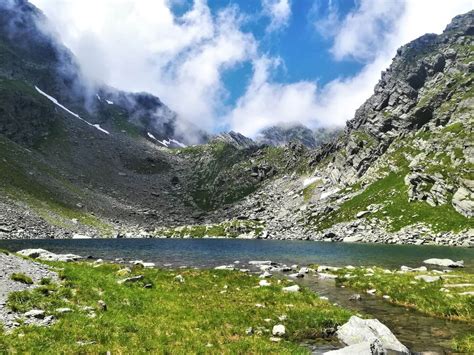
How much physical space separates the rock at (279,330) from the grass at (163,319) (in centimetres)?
36

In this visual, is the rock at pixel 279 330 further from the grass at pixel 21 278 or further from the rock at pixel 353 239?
the rock at pixel 353 239

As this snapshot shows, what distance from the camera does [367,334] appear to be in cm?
2017

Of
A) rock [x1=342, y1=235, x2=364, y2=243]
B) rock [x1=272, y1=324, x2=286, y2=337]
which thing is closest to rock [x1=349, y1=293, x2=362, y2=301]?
rock [x1=272, y1=324, x2=286, y2=337]

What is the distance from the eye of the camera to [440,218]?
137625 mm

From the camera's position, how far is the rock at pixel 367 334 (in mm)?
19423

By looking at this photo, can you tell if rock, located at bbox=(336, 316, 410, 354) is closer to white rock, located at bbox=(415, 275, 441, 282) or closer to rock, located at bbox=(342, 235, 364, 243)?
white rock, located at bbox=(415, 275, 441, 282)

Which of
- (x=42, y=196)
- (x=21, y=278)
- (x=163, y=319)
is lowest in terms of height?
(x=163, y=319)

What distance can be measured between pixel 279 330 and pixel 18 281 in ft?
56.6

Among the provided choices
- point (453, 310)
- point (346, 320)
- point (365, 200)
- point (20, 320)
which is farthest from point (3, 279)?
point (365, 200)

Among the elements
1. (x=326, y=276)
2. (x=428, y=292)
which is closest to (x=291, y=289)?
(x=428, y=292)

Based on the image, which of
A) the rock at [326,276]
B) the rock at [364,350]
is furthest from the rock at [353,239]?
the rock at [364,350]

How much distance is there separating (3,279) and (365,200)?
17797cm

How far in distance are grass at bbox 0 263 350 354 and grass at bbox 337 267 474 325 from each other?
294 inches

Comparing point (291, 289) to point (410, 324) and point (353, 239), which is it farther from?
point (353, 239)
